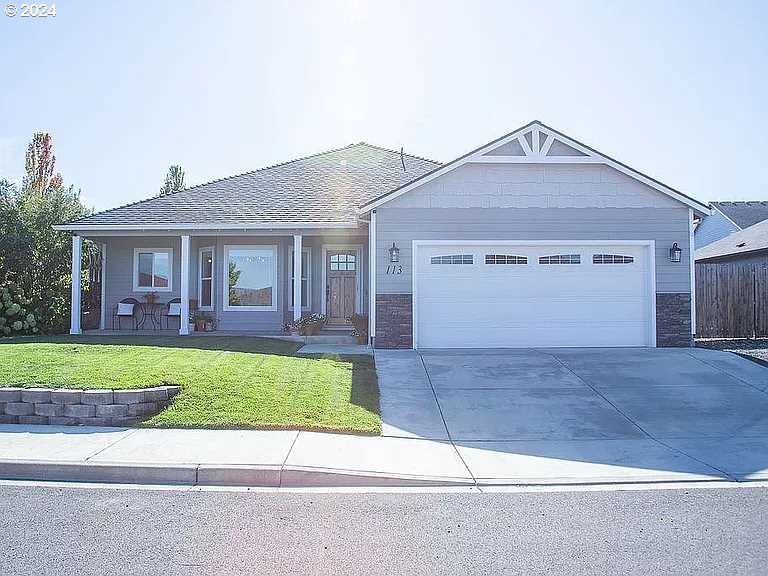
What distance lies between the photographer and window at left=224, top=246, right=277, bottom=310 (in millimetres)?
17219

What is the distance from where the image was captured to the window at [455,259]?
13.4m

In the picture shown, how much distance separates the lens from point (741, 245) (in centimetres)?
2181

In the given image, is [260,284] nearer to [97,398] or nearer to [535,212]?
[535,212]

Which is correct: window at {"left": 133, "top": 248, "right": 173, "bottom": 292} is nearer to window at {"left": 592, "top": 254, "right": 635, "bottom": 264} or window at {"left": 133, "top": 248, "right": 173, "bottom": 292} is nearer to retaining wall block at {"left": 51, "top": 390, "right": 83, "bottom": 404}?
retaining wall block at {"left": 51, "top": 390, "right": 83, "bottom": 404}

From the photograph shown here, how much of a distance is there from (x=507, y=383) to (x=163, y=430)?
5467 mm

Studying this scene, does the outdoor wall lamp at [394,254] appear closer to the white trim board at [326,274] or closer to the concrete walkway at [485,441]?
the concrete walkway at [485,441]

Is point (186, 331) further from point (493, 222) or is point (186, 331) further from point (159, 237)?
point (493, 222)

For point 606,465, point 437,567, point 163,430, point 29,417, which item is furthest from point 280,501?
point 29,417

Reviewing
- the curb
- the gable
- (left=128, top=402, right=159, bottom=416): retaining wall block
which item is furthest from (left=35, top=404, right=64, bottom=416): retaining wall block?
the gable

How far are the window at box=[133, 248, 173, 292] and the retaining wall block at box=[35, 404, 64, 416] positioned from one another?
32.9 feet

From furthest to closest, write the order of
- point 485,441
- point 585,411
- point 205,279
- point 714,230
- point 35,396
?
point 714,230
point 205,279
point 585,411
point 35,396
point 485,441

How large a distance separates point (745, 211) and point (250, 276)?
28699 millimetres

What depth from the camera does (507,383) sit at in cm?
1034

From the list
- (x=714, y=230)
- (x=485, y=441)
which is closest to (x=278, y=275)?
(x=485, y=441)
